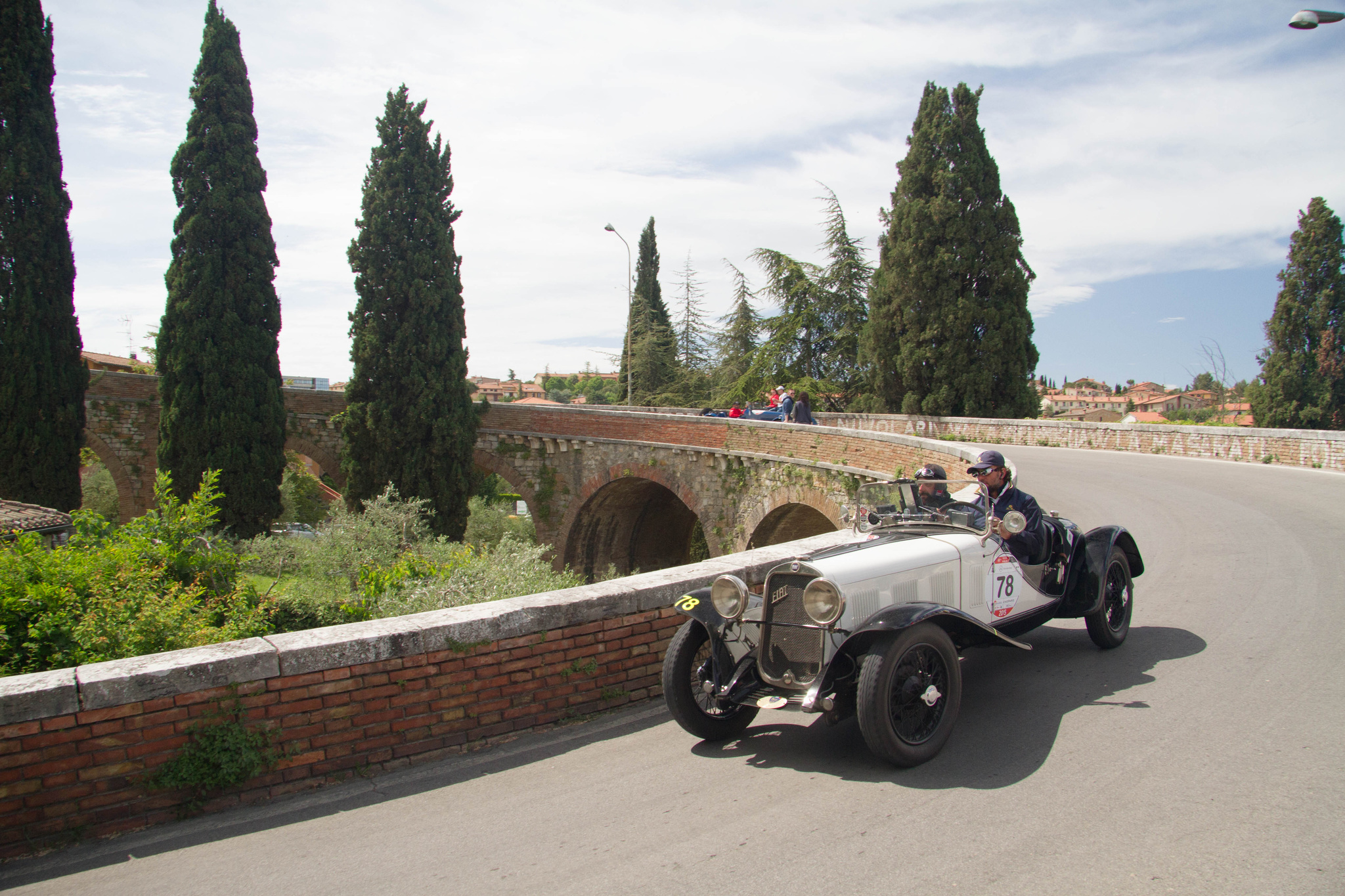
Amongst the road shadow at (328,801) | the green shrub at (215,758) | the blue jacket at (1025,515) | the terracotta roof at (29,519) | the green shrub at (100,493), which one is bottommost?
the green shrub at (100,493)

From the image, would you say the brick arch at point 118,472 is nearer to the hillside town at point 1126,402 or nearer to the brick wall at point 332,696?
the brick wall at point 332,696

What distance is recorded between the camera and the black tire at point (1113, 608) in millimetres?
5051

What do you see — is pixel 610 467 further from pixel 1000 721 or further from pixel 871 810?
pixel 871 810

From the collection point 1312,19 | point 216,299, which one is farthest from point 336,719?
point 216,299

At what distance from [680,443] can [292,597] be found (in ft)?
41.9

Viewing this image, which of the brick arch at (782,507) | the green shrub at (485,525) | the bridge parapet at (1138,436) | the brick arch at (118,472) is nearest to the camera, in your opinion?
the brick arch at (782,507)

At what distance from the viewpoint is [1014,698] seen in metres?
4.37

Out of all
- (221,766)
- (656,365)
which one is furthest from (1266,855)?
(656,365)

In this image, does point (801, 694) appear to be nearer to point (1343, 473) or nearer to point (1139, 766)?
point (1139, 766)

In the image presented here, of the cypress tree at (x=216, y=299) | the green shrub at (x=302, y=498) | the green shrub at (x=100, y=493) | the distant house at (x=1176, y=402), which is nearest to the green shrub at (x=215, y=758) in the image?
the cypress tree at (x=216, y=299)

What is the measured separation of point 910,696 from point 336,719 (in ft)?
8.81

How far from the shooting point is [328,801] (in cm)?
357

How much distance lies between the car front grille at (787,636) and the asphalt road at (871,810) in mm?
402

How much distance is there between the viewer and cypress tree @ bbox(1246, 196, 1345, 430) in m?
31.5
